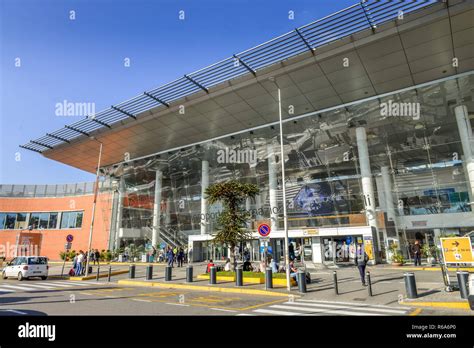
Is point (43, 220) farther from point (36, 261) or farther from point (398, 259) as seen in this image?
point (398, 259)

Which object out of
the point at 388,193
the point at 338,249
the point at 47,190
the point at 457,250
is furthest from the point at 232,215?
the point at 47,190

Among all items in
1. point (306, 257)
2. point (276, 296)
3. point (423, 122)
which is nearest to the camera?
point (276, 296)

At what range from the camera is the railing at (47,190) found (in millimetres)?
45469

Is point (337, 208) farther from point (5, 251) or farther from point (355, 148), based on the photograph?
point (5, 251)

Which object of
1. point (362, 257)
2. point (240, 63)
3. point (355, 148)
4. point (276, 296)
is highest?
point (240, 63)

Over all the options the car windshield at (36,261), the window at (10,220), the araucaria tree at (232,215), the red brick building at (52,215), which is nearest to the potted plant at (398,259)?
the araucaria tree at (232,215)

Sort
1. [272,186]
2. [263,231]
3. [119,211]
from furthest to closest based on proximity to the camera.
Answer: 1. [119,211]
2. [272,186]
3. [263,231]

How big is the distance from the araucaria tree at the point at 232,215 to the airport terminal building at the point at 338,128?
6770 mm

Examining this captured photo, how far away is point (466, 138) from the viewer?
894 inches

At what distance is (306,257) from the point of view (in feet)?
88.0

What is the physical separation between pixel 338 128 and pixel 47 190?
44.0 m

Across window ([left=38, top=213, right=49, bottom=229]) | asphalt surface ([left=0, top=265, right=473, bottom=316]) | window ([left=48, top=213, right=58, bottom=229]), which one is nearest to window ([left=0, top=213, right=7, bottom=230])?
window ([left=38, top=213, right=49, bottom=229])
